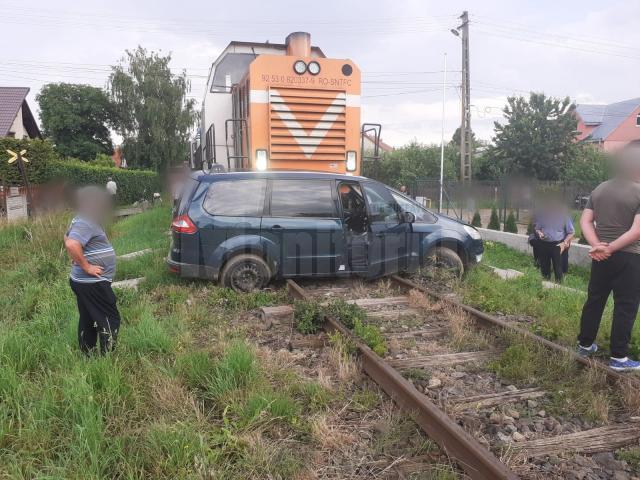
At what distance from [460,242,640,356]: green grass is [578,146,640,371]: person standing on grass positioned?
508mm

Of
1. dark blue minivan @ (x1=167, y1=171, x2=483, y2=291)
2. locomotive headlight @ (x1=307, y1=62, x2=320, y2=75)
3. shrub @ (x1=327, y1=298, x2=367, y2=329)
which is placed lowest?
shrub @ (x1=327, y1=298, x2=367, y2=329)

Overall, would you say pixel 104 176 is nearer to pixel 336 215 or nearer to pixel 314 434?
pixel 336 215

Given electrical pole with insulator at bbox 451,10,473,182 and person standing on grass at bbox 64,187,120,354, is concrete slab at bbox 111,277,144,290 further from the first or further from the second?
electrical pole with insulator at bbox 451,10,473,182

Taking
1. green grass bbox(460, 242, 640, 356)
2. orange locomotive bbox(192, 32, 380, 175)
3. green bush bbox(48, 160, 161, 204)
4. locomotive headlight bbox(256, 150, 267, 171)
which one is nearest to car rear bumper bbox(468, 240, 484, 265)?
green grass bbox(460, 242, 640, 356)

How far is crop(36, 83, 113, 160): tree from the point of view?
148 feet

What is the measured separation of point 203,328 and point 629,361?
3968 millimetres

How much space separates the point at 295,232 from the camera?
670cm

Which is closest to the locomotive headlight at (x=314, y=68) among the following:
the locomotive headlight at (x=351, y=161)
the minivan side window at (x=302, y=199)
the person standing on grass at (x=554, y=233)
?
the locomotive headlight at (x=351, y=161)

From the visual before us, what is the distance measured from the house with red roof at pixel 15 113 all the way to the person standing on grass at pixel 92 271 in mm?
29372

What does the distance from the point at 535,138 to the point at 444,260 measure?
22519 millimetres

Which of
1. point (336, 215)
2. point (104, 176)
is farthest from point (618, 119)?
point (336, 215)

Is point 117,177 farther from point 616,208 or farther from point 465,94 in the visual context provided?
point 616,208

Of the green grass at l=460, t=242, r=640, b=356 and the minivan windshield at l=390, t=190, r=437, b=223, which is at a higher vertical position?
the minivan windshield at l=390, t=190, r=437, b=223

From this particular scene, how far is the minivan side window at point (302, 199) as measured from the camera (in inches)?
266
